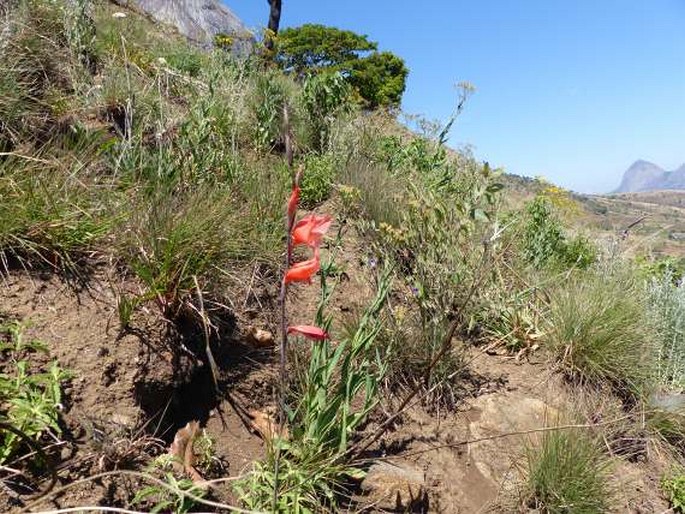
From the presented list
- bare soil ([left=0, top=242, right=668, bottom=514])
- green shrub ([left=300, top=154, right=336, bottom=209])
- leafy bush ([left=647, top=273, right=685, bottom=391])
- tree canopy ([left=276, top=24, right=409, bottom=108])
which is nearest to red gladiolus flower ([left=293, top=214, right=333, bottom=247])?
bare soil ([left=0, top=242, right=668, bottom=514])

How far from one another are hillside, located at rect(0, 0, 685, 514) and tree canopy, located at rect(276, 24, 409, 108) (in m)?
15.5

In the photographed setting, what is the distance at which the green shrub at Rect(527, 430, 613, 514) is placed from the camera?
2334 mm

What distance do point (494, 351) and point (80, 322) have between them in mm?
2487

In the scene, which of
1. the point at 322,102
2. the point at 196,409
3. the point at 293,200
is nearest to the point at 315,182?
the point at 322,102

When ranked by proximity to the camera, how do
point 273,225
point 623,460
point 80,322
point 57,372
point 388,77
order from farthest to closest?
point 388,77 → point 273,225 → point 623,460 → point 80,322 → point 57,372

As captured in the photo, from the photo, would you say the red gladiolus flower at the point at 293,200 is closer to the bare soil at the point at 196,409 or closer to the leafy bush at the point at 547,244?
the bare soil at the point at 196,409

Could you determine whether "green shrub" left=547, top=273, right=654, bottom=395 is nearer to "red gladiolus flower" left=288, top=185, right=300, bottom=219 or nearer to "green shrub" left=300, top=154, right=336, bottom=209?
"green shrub" left=300, top=154, right=336, bottom=209

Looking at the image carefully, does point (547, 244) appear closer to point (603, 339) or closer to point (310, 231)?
point (603, 339)

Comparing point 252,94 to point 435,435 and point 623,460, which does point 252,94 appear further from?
point 623,460

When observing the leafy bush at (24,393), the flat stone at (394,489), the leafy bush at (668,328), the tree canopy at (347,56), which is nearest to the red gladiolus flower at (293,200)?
the leafy bush at (24,393)

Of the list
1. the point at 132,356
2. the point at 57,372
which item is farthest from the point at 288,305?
the point at 57,372

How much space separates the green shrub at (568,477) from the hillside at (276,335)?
0.01 m

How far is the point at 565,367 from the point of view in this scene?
3.26m

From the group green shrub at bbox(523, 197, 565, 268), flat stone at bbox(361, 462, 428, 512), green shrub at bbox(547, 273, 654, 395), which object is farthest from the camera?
green shrub at bbox(523, 197, 565, 268)
